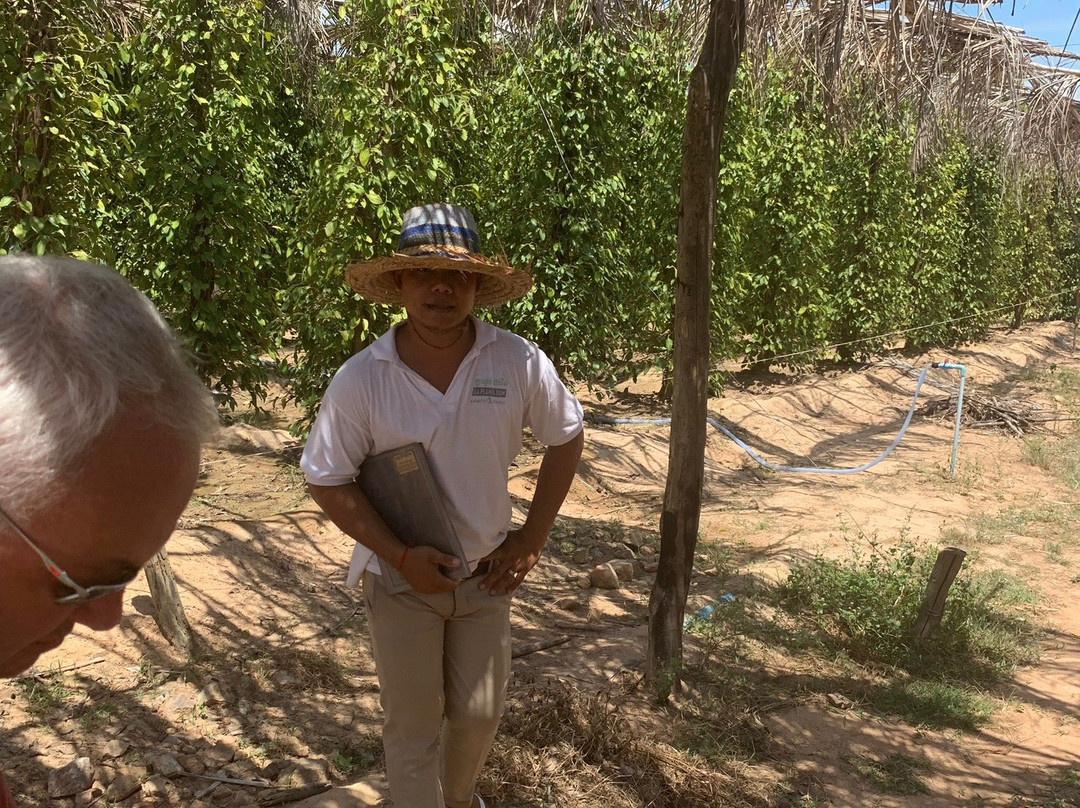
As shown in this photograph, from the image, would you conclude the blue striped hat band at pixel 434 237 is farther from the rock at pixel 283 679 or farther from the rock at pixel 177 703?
the rock at pixel 283 679

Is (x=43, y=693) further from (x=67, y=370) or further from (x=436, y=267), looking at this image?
(x=67, y=370)

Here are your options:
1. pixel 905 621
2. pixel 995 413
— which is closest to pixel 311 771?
pixel 905 621

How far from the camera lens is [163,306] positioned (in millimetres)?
8305

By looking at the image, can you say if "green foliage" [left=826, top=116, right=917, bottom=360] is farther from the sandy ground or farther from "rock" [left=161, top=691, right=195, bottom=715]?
"rock" [left=161, top=691, right=195, bottom=715]

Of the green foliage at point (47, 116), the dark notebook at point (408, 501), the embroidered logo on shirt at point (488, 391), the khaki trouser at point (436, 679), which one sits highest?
the green foliage at point (47, 116)

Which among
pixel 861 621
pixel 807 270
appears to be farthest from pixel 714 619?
pixel 807 270

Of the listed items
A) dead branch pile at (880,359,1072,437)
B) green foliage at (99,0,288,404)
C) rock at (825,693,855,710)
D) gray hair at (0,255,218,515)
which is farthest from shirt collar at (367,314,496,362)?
dead branch pile at (880,359,1072,437)

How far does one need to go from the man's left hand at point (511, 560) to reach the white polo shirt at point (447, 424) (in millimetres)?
50

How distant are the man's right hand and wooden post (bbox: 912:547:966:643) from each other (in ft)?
11.3

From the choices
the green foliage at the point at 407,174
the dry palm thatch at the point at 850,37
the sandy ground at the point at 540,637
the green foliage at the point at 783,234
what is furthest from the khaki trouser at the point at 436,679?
the green foliage at the point at 783,234

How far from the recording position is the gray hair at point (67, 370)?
0.93 metres

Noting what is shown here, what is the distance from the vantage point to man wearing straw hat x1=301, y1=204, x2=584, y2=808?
112 inches

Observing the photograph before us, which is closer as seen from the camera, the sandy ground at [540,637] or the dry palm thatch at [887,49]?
the sandy ground at [540,637]

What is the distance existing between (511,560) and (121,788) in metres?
1.95
